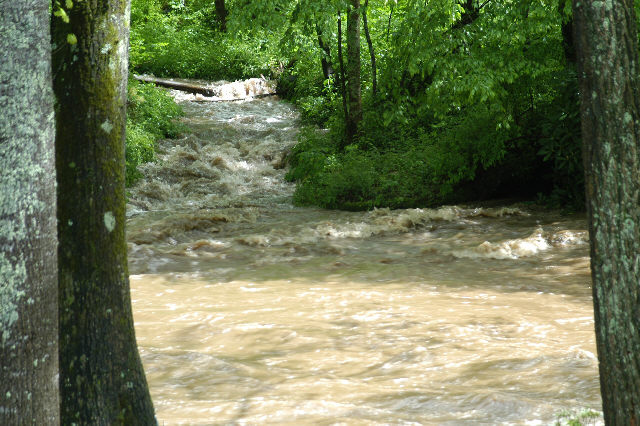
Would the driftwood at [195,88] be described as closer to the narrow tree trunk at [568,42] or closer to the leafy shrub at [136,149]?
the leafy shrub at [136,149]

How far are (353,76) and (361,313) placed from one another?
9.54 meters

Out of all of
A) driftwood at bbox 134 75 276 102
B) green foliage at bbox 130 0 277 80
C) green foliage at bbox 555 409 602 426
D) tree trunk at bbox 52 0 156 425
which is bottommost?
green foliage at bbox 555 409 602 426

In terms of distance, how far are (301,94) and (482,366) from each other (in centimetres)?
1918

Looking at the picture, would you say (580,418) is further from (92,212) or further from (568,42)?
(568,42)

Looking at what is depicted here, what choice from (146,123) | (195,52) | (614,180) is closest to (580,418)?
(614,180)

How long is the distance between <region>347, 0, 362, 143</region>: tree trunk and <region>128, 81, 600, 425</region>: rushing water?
2.89 m

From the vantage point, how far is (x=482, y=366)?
5.69 m

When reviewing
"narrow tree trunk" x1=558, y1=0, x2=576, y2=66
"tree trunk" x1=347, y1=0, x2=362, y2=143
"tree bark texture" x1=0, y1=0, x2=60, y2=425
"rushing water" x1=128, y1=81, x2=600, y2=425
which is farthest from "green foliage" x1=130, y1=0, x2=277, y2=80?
"tree bark texture" x1=0, y1=0, x2=60, y2=425

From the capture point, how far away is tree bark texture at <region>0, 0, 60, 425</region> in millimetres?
2643

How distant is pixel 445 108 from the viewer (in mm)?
12203

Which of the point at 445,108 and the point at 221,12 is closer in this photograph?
the point at 445,108

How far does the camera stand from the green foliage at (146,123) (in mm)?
16891

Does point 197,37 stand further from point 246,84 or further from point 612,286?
point 612,286

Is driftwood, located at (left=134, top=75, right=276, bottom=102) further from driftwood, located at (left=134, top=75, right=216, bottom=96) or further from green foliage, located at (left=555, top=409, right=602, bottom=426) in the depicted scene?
green foliage, located at (left=555, top=409, right=602, bottom=426)
